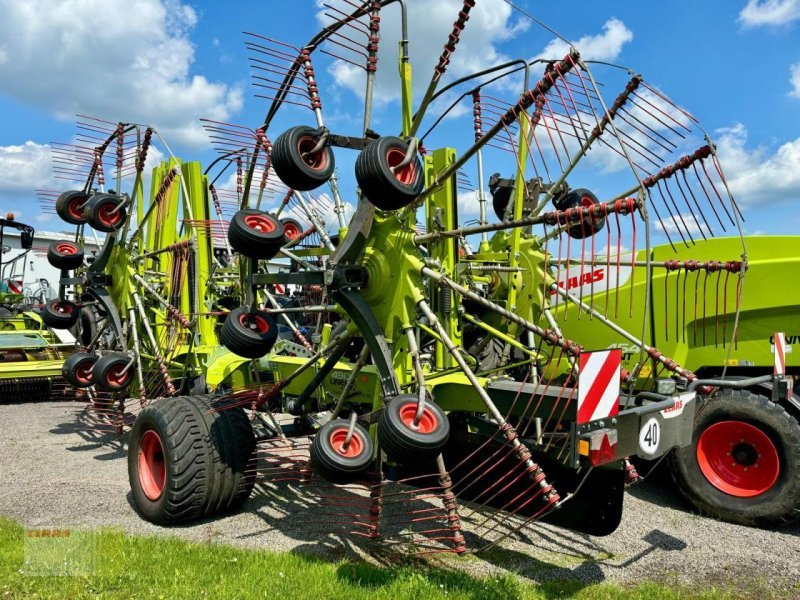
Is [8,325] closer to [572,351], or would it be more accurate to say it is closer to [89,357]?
[89,357]

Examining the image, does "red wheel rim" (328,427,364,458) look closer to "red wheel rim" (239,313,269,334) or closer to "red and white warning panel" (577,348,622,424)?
"red wheel rim" (239,313,269,334)

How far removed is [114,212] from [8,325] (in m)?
6.88

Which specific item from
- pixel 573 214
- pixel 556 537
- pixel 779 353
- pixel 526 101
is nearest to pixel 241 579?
pixel 556 537

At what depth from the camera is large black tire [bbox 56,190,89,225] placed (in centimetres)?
789

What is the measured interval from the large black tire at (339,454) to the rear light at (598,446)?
4.12 ft

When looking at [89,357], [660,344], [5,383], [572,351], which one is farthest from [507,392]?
[5,383]

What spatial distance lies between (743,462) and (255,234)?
4057 millimetres

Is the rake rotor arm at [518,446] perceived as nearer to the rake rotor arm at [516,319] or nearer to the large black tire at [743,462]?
the rake rotor arm at [516,319]

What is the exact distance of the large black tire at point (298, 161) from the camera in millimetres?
3836

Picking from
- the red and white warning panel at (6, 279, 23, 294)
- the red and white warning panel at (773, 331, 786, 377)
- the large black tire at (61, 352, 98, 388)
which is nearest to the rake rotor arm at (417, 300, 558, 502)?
the red and white warning panel at (773, 331, 786, 377)

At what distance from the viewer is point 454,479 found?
492cm

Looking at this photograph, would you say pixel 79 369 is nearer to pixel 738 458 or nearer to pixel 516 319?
pixel 516 319

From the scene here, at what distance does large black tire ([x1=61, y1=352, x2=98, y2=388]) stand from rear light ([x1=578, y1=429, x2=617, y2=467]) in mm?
5861

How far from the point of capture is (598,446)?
306 centimetres
